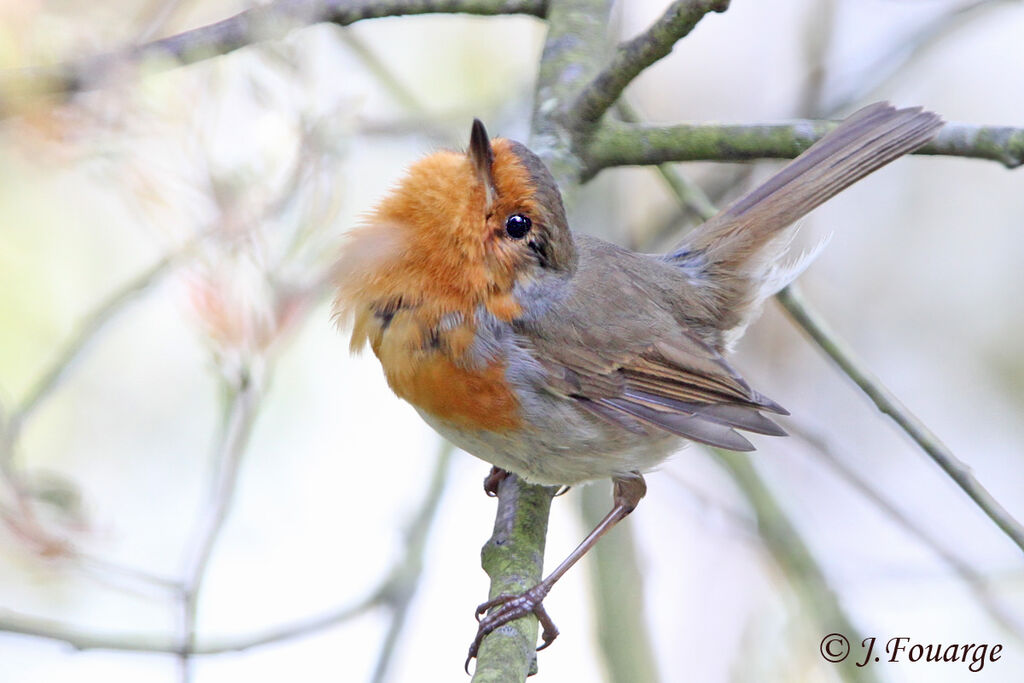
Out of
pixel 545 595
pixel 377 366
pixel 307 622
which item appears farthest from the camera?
pixel 377 366

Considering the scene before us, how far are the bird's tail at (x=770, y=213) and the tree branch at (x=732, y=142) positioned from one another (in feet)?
0.76

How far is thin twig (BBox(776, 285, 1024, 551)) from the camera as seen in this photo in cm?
281

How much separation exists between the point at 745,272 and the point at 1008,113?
10.3 ft

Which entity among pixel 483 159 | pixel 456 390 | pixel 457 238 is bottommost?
pixel 456 390

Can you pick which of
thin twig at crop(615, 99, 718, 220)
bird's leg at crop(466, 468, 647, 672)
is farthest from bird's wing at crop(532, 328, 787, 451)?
thin twig at crop(615, 99, 718, 220)

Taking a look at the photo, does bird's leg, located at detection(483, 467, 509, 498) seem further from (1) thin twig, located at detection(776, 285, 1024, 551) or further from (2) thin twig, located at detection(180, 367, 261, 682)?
(2) thin twig, located at detection(180, 367, 261, 682)

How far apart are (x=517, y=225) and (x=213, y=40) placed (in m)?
1.07

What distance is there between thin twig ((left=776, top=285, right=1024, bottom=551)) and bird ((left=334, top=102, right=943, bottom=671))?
0.17 metres

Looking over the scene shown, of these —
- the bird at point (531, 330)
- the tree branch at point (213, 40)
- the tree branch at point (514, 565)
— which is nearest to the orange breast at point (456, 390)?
the bird at point (531, 330)

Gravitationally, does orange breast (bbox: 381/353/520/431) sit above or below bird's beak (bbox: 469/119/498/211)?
below

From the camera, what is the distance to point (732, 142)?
311 cm

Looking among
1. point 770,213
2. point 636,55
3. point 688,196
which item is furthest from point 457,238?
point 770,213

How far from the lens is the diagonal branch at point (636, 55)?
2674 mm

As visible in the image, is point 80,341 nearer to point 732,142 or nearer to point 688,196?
point 732,142
